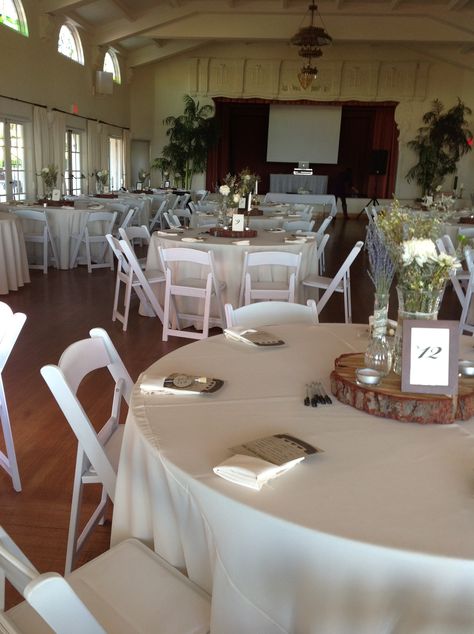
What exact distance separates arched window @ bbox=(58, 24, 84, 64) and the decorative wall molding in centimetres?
505

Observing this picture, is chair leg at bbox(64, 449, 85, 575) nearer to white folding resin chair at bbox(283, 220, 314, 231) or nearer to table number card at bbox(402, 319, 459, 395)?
table number card at bbox(402, 319, 459, 395)

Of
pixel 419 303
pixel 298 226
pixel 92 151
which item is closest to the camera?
pixel 419 303

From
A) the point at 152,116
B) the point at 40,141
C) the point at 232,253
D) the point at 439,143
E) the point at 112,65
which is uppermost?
the point at 112,65

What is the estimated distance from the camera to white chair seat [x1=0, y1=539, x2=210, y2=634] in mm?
1305

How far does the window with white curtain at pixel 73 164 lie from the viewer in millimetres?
12778

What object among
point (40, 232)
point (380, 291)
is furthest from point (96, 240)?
point (380, 291)

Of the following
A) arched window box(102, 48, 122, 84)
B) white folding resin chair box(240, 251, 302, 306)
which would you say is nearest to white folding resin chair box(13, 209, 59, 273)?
white folding resin chair box(240, 251, 302, 306)

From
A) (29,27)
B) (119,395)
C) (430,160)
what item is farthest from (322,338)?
(430,160)

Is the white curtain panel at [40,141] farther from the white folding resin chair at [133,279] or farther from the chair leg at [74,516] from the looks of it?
Result: the chair leg at [74,516]

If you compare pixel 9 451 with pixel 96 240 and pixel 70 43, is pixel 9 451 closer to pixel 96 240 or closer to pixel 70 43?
pixel 96 240

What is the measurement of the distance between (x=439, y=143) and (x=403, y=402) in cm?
1674

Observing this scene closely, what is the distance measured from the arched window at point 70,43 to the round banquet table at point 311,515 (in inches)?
496

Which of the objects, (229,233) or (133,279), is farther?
(229,233)

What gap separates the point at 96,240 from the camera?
7.88m
